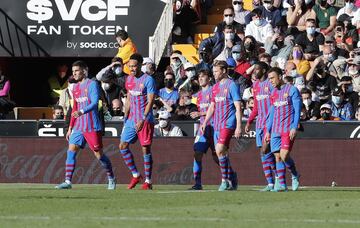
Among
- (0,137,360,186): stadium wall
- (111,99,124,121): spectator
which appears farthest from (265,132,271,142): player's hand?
(111,99,124,121): spectator

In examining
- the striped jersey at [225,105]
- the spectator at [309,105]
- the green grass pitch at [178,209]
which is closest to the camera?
the green grass pitch at [178,209]

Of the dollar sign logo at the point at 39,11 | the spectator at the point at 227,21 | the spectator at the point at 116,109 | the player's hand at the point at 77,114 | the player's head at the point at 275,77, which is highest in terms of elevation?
the dollar sign logo at the point at 39,11

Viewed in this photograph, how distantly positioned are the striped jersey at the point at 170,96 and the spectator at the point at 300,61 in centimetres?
266

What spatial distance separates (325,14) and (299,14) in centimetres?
61

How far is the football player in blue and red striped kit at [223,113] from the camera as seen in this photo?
20.5m

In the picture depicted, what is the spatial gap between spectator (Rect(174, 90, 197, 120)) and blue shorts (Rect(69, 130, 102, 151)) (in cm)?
556

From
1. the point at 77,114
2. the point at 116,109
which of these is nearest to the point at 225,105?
the point at 77,114

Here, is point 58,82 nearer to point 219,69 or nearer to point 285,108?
point 219,69

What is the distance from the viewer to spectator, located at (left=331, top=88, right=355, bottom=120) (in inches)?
1019

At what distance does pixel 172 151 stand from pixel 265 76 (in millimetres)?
4488

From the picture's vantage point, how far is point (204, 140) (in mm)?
20922

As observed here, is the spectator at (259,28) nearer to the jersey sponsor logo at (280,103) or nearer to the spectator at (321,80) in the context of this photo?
the spectator at (321,80)

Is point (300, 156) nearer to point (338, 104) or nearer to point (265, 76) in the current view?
point (338, 104)

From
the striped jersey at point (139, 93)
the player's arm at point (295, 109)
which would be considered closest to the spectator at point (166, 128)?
the striped jersey at point (139, 93)
